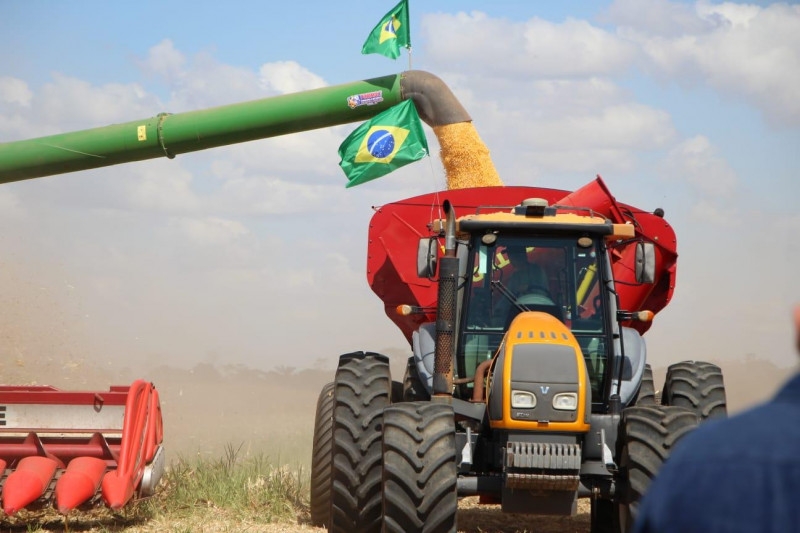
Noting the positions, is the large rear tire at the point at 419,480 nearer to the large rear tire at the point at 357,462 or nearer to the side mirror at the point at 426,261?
the large rear tire at the point at 357,462

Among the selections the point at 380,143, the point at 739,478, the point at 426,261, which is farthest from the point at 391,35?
the point at 739,478

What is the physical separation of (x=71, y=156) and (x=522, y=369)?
7252mm

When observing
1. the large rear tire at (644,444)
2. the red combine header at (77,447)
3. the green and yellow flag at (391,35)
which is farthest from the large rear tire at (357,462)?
the green and yellow flag at (391,35)

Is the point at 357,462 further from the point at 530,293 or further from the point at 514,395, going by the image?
the point at 530,293

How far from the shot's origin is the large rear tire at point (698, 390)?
812 cm

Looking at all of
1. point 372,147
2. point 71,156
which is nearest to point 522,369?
point 372,147

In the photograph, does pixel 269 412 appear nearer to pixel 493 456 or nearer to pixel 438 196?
pixel 438 196

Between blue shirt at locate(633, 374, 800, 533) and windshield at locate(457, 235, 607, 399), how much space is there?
222 inches

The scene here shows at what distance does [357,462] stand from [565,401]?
63.7 inches

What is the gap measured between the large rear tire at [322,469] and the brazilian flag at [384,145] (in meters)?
3.45

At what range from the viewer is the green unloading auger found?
11805 mm

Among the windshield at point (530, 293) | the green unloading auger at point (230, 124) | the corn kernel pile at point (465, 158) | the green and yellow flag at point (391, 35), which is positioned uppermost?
the green and yellow flag at point (391, 35)

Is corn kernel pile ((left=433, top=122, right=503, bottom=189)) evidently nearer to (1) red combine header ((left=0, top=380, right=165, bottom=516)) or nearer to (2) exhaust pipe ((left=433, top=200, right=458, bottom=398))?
(1) red combine header ((left=0, top=380, right=165, bottom=516))

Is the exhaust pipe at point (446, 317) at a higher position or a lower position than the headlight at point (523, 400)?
higher
